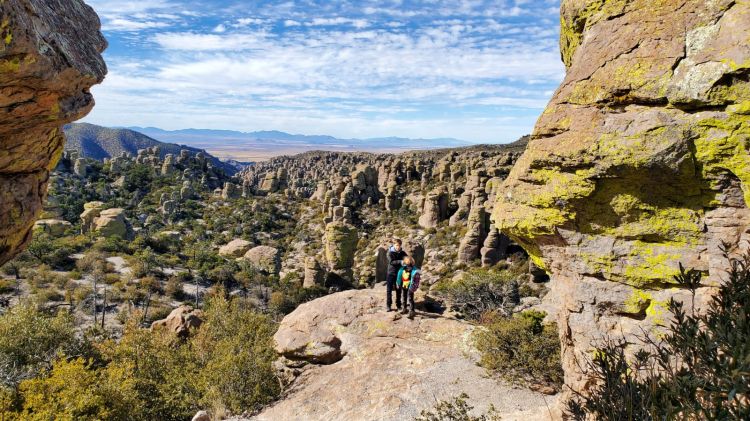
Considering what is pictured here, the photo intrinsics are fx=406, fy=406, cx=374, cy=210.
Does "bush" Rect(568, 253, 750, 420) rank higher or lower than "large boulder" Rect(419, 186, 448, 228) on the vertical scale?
higher

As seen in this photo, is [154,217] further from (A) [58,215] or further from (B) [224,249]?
(B) [224,249]

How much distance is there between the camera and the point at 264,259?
3650 cm

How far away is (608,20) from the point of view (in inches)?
214

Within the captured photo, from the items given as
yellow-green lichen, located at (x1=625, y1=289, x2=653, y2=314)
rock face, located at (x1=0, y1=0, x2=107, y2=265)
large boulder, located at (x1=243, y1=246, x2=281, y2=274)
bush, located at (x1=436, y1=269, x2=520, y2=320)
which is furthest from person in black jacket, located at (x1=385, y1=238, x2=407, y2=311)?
large boulder, located at (x1=243, y1=246, x2=281, y2=274)

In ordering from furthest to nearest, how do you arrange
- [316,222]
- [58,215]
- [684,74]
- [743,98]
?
[316,222] → [58,215] → [684,74] → [743,98]

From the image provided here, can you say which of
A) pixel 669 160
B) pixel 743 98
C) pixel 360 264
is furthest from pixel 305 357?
pixel 360 264

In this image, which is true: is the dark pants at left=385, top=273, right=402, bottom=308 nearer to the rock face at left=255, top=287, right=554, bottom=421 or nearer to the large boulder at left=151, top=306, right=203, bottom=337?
the rock face at left=255, top=287, right=554, bottom=421

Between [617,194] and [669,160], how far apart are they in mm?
747

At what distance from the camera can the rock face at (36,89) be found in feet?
13.3

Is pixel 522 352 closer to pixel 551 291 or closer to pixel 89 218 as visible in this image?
pixel 551 291

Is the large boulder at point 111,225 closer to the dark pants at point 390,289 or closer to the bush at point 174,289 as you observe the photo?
the bush at point 174,289

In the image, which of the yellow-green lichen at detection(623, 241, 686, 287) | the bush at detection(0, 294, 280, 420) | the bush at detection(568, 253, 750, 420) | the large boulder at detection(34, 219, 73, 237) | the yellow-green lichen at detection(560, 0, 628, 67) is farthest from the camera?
the large boulder at detection(34, 219, 73, 237)

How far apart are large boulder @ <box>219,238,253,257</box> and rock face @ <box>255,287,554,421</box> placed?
29.0m

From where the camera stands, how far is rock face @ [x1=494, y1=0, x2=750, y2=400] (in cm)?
437
